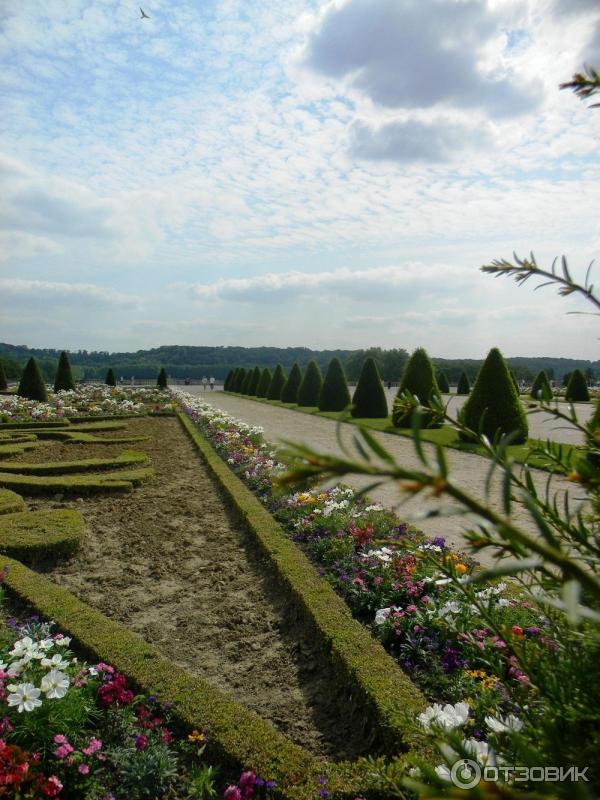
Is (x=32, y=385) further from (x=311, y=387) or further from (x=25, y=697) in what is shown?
(x=25, y=697)

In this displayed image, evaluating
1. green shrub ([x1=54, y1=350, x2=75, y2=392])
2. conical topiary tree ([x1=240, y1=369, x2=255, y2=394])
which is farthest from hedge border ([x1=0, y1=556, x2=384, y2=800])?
conical topiary tree ([x1=240, y1=369, x2=255, y2=394])

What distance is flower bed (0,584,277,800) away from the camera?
2.68 meters

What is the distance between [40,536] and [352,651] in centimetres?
372

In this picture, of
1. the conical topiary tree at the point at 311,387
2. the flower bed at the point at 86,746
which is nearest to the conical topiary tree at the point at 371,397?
the conical topiary tree at the point at 311,387

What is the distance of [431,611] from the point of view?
13.2 feet

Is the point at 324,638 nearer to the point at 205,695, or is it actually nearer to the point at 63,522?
the point at 205,695

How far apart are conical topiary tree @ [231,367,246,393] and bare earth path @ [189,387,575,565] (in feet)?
59.2

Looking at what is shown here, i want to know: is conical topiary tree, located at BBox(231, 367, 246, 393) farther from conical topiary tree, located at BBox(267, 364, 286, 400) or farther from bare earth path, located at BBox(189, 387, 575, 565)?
bare earth path, located at BBox(189, 387, 575, 565)

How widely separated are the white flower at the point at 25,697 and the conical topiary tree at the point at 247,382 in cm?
3471

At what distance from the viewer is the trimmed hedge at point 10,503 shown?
7288 mm

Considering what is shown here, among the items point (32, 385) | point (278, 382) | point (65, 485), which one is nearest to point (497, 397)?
point (65, 485)

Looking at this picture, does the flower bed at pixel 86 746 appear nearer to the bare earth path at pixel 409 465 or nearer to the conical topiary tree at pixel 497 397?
the bare earth path at pixel 409 465

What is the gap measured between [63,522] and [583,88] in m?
6.56

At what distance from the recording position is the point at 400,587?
455cm
